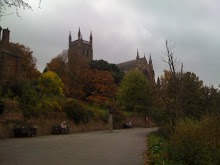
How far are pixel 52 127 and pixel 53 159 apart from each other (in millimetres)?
12632

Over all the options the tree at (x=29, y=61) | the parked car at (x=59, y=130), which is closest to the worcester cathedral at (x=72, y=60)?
the parked car at (x=59, y=130)

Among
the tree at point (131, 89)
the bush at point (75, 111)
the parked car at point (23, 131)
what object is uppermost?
the tree at point (131, 89)

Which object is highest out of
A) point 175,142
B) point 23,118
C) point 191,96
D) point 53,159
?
point 191,96

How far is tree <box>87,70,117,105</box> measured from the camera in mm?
43219

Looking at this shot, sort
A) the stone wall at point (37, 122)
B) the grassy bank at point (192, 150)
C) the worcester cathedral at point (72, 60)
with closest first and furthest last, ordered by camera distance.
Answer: the grassy bank at point (192, 150), the stone wall at point (37, 122), the worcester cathedral at point (72, 60)

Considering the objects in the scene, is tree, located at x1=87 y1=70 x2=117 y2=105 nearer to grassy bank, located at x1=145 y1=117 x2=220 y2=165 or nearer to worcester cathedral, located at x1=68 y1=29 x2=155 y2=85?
worcester cathedral, located at x1=68 y1=29 x2=155 y2=85

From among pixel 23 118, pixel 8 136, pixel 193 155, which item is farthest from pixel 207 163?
pixel 23 118

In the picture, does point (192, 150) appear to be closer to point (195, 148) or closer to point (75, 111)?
point (195, 148)

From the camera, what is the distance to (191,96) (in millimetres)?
18344

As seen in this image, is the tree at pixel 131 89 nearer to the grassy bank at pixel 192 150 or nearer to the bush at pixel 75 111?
the bush at pixel 75 111

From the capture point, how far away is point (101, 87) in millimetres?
43594

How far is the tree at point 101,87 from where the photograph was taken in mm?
43219

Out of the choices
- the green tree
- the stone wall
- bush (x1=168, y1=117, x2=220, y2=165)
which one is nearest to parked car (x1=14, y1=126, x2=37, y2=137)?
the stone wall

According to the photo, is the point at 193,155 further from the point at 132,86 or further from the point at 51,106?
the point at 132,86
